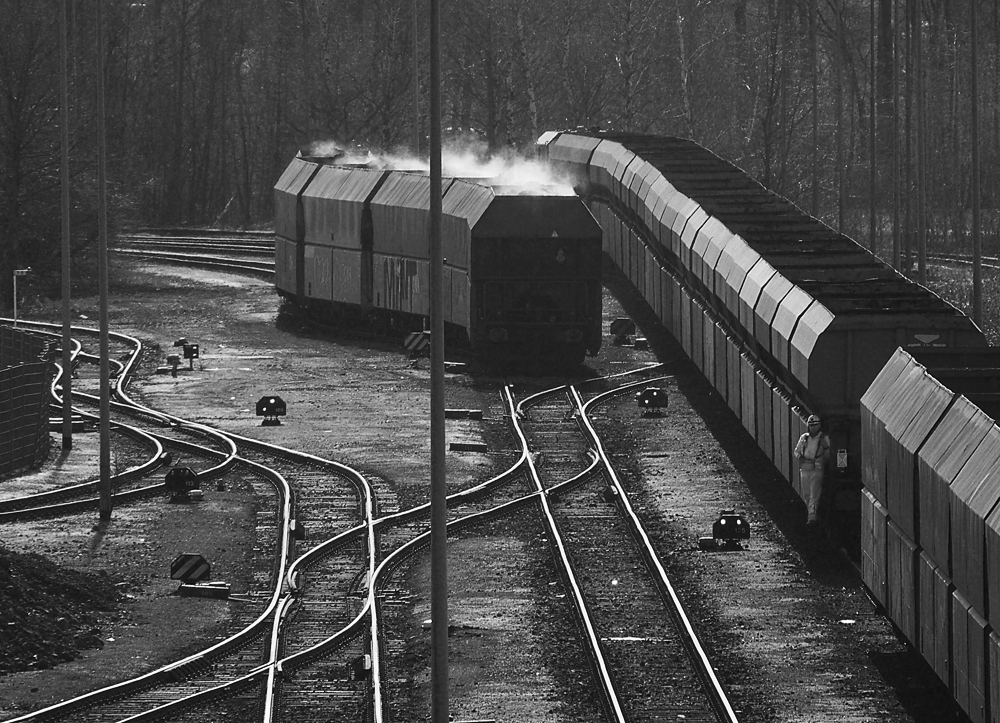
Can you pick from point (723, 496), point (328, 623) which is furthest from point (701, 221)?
point (328, 623)

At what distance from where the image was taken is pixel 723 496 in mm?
25516

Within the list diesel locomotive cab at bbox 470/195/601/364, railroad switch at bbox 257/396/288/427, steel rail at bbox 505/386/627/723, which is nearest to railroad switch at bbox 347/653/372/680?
steel rail at bbox 505/386/627/723

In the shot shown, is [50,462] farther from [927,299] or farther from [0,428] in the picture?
[927,299]

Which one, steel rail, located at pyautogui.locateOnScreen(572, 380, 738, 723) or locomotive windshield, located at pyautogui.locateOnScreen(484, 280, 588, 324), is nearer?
steel rail, located at pyautogui.locateOnScreen(572, 380, 738, 723)

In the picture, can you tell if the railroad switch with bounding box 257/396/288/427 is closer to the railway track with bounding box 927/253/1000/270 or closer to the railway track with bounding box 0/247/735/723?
the railway track with bounding box 0/247/735/723

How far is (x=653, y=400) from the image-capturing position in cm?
3244

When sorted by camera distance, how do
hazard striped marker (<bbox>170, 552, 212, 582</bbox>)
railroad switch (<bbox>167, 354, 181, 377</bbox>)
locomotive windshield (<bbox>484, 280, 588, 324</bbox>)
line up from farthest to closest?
railroad switch (<bbox>167, 354, 181, 377</bbox>) < locomotive windshield (<bbox>484, 280, 588, 324</bbox>) < hazard striped marker (<bbox>170, 552, 212, 582</bbox>)

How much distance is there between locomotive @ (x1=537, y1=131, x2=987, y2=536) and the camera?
21.7m

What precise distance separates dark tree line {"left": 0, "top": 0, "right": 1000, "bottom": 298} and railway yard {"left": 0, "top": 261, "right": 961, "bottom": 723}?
26725 mm

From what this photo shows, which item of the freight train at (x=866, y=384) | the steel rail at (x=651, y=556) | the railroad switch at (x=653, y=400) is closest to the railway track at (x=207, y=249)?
the freight train at (x=866, y=384)

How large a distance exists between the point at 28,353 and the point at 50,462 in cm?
403

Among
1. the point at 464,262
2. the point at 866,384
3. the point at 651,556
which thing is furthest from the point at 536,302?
the point at 651,556

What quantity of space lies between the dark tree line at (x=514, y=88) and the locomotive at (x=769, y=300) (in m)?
17.4

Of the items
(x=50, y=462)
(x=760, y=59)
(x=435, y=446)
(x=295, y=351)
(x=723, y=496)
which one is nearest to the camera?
(x=435, y=446)
